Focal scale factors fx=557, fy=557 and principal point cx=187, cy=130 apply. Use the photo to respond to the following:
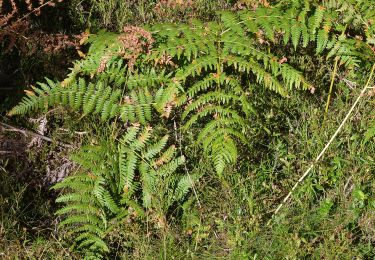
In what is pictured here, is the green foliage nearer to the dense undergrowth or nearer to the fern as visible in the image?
the dense undergrowth

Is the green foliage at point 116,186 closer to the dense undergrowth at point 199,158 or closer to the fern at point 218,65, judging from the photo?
the dense undergrowth at point 199,158

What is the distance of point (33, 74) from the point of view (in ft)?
14.0

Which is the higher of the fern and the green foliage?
the fern

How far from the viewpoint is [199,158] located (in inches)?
147

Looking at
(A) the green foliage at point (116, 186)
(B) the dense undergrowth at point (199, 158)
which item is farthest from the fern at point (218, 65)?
(A) the green foliage at point (116, 186)

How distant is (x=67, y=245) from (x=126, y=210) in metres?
0.41

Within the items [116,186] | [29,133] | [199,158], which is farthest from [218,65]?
[29,133]

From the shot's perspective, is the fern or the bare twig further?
the bare twig

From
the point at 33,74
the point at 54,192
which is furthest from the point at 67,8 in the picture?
the point at 54,192

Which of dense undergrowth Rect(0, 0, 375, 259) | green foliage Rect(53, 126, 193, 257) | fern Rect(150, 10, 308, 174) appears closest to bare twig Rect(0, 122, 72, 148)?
dense undergrowth Rect(0, 0, 375, 259)

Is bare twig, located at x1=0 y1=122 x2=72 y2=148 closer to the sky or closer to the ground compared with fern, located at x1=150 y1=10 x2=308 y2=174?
closer to the ground

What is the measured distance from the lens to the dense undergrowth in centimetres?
326

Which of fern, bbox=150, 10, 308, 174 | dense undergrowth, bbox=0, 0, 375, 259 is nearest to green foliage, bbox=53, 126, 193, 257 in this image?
dense undergrowth, bbox=0, 0, 375, 259

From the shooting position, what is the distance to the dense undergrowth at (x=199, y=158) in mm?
3264
